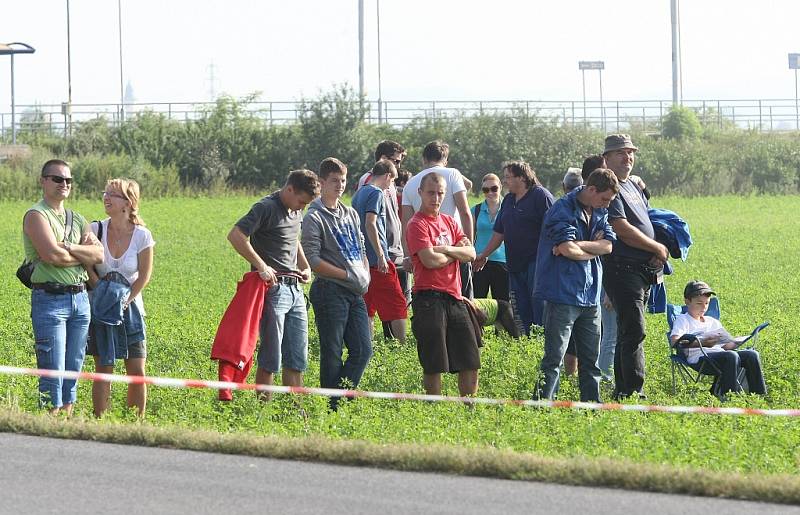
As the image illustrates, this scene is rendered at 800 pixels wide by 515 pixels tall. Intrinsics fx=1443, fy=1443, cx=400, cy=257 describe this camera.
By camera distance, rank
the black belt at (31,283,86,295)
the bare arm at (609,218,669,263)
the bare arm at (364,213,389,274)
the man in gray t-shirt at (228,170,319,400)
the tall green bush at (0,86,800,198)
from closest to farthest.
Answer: the black belt at (31,283,86,295)
the man in gray t-shirt at (228,170,319,400)
the bare arm at (609,218,669,263)
the bare arm at (364,213,389,274)
the tall green bush at (0,86,800,198)

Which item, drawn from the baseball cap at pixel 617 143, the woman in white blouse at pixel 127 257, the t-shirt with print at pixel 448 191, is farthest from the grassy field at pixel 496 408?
the baseball cap at pixel 617 143

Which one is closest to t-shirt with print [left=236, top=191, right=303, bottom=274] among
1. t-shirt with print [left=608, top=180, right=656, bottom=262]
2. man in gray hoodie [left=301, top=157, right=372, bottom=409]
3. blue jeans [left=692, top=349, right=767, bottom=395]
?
man in gray hoodie [left=301, top=157, right=372, bottom=409]

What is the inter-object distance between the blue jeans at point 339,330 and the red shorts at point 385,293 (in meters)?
1.87

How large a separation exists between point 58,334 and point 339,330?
6.49 feet

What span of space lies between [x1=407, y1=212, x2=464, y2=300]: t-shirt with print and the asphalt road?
2.76m

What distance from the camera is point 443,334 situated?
9.97 meters

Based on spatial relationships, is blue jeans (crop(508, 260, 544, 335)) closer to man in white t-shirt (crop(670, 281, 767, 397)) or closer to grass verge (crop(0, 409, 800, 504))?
man in white t-shirt (crop(670, 281, 767, 397))

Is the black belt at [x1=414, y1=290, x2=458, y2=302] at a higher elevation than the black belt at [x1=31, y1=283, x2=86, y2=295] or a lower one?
lower

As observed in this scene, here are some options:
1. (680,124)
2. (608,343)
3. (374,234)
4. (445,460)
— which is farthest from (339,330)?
(680,124)

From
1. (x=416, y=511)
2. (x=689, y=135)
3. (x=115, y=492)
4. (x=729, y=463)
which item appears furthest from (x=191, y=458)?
(x=689, y=135)

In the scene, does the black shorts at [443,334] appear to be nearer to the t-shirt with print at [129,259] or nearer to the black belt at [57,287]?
the t-shirt with print at [129,259]

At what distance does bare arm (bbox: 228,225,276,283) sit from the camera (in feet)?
31.6

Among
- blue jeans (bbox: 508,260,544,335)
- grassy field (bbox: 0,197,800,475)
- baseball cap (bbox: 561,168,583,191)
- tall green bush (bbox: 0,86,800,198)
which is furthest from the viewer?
tall green bush (bbox: 0,86,800,198)

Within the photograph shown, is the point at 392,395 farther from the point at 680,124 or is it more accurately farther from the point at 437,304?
the point at 680,124
